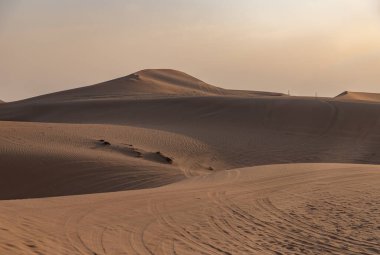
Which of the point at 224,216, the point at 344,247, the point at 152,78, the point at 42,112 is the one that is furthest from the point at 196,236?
the point at 152,78

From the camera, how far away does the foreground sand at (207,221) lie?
7.67 m

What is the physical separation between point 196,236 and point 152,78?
70985mm

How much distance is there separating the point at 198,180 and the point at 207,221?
20.2 feet

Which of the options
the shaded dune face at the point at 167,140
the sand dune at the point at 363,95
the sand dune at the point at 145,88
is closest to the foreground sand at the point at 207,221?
the shaded dune face at the point at 167,140

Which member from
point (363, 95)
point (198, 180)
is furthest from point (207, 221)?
point (363, 95)

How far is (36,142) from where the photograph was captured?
70.1ft

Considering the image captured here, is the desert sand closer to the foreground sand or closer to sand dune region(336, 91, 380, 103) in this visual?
the foreground sand

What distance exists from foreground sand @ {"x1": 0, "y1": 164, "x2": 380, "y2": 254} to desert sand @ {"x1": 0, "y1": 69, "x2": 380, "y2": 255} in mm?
25

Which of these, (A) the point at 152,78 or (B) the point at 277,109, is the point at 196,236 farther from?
(A) the point at 152,78

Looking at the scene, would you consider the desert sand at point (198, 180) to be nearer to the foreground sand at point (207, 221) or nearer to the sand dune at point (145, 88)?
the foreground sand at point (207, 221)

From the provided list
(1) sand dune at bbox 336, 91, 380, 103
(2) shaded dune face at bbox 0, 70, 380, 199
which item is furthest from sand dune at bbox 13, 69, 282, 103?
(2) shaded dune face at bbox 0, 70, 380, 199

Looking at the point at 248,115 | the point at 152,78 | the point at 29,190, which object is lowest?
the point at 29,190

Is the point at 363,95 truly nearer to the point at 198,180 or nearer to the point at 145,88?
the point at 145,88

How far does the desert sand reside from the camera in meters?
8.12
